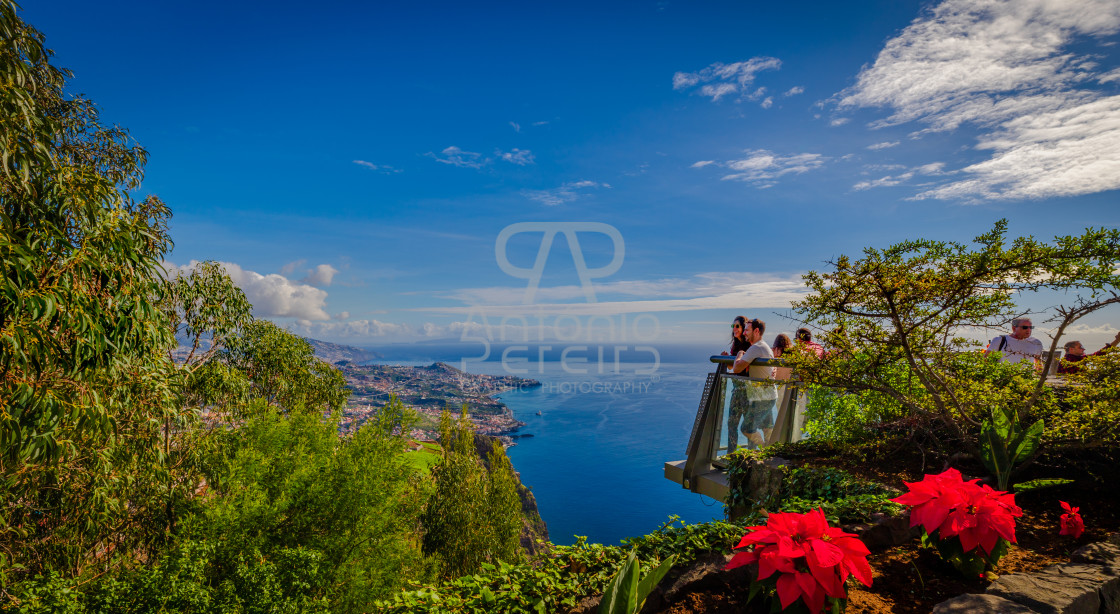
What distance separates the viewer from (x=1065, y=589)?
1.80m

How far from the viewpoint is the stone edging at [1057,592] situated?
5.37 ft

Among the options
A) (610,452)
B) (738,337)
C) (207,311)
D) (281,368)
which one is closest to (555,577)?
(738,337)

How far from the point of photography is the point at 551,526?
29609 mm

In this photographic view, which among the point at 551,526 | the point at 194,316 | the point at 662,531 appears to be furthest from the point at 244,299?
the point at 551,526

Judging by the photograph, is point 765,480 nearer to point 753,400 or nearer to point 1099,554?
point 753,400

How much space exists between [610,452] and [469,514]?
27289 mm

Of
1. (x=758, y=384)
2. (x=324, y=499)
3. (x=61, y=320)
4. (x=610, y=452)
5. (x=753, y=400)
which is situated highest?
(x=61, y=320)

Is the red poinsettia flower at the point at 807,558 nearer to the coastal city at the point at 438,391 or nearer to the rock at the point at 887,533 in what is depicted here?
the rock at the point at 887,533

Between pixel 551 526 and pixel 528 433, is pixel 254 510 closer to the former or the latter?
pixel 551 526

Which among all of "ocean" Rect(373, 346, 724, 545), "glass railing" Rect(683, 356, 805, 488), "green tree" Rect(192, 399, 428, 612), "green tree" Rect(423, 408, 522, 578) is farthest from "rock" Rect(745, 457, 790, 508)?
"green tree" Rect(423, 408, 522, 578)

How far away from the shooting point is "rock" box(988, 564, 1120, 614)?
1.69 metres

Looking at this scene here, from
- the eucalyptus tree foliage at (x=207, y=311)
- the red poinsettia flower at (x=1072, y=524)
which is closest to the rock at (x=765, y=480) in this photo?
the red poinsettia flower at (x=1072, y=524)

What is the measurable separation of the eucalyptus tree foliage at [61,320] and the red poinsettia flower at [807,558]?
3.87 m

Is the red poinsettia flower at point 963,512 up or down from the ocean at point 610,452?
up
